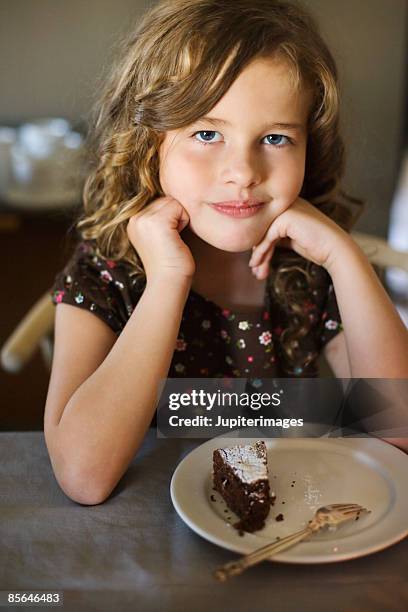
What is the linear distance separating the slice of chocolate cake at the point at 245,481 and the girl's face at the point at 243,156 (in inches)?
9.5

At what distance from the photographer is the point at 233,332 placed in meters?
0.79

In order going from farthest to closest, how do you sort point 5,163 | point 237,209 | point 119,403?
point 5,163
point 237,209
point 119,403

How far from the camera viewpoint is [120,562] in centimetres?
45

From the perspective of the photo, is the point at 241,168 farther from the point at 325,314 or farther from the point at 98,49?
the point at 98,49

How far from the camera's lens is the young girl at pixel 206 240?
0.59 m

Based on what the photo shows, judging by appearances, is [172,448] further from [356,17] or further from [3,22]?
[3,22]

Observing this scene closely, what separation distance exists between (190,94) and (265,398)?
11.4 inches

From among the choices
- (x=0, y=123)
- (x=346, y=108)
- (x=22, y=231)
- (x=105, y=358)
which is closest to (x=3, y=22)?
(x=0, y=123)

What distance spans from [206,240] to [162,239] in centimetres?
6

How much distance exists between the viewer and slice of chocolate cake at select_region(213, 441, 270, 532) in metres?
0.47

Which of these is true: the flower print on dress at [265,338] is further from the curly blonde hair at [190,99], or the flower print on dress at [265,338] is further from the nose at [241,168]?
the nose at [241,168]

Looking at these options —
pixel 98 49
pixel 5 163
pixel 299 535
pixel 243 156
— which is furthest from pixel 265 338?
pixel 5 163

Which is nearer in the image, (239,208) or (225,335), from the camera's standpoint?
(239,208)

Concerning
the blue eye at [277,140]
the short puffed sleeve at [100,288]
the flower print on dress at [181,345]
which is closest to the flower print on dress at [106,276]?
the short puffed sleeve at [100,288]
